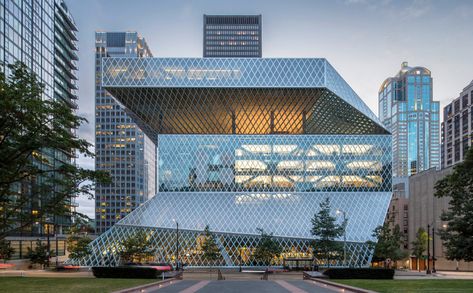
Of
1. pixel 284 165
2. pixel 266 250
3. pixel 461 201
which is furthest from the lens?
pixel 284 165

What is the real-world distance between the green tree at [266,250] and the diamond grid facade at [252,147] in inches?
174

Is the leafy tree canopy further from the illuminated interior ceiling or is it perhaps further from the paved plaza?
the paved plaza

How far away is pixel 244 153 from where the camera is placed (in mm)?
76250

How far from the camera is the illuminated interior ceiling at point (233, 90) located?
235ft

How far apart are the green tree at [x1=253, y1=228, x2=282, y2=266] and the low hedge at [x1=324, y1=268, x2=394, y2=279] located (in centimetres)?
1975

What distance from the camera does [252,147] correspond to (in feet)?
250

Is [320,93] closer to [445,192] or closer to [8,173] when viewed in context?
[445,192]

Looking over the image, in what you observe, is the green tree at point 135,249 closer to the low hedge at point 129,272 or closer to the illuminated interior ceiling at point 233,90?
the low hedge at point 129,272

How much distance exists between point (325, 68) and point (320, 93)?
4.23 metres

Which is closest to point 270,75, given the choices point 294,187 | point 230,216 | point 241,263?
point 294,187

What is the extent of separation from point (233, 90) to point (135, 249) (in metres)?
30.5

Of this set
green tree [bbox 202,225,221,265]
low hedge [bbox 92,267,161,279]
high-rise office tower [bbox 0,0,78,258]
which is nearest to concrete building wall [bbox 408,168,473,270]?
green tree [bbox 202,225,221,265]

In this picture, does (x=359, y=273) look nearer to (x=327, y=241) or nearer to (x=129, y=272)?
(x=327, y=241)

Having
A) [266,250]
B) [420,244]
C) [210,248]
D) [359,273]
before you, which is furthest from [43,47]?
[359,273]
